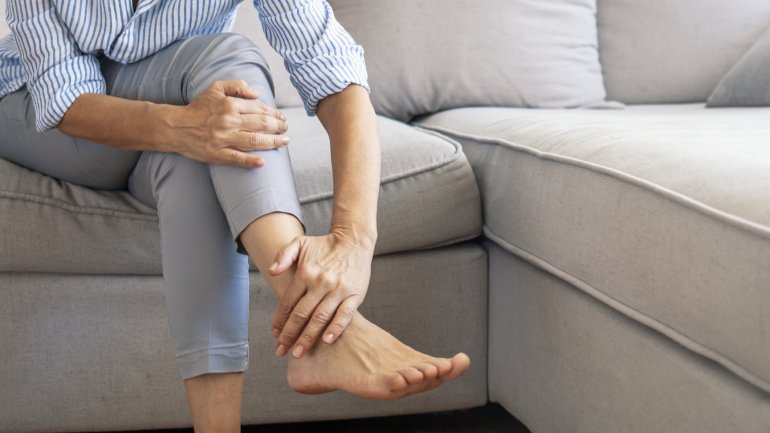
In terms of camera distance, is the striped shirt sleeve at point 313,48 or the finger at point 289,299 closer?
the finger at point 289,299

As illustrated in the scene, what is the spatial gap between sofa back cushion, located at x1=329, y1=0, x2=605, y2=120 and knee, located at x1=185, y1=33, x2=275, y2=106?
0.68m

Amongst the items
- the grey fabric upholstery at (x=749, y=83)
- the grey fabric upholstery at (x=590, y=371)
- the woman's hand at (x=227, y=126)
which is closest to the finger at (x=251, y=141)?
the woman's hand at (x=227, y=126)

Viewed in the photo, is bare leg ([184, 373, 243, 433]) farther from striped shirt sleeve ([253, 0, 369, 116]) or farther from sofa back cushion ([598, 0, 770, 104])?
sofa back cushion ([598, 0, 770, 104])

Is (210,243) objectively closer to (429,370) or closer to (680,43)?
(429,370)

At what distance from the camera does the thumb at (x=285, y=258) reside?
3.15 ft

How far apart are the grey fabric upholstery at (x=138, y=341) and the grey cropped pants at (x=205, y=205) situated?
237 mm

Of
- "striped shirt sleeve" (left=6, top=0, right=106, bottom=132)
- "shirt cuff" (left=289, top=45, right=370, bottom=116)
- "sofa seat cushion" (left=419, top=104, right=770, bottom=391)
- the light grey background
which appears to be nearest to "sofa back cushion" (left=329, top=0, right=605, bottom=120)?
the light grey background

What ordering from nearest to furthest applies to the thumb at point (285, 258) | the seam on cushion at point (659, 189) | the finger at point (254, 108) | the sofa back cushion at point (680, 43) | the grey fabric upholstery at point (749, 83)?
1. the seam on cushion at point (659, 189)
2. the thumb at point (285, 258)
3. the finger at point (254, 108)
4. the grey fabric upholstery at point (749, 83)
5. the sofa back cushion at point (680, 43)

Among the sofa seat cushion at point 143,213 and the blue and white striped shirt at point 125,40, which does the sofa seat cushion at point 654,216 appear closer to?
the sofa seat cushion at point 143,213

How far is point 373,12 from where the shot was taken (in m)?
1.88

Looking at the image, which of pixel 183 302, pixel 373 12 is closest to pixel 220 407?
pixel 183 302

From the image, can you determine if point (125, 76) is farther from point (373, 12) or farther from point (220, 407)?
point (373, 12)

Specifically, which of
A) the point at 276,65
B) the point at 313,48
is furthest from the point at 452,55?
the point at 313,48

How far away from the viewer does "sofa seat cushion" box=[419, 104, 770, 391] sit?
84 cm
